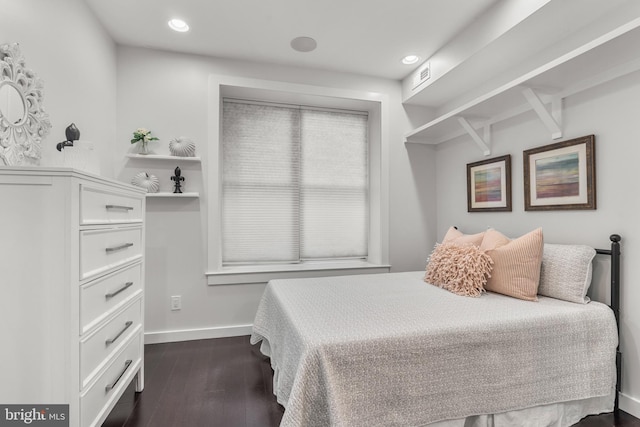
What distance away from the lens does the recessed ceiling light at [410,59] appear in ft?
9.03

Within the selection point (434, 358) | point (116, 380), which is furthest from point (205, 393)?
point (434, 358)

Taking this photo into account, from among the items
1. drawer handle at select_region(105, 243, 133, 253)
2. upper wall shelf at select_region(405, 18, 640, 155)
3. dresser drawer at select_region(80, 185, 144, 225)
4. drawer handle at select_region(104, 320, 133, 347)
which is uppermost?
upper wall shelf at select_region(405, 18, 640, 155)

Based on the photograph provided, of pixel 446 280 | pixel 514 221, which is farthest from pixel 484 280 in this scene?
pixel 514 221

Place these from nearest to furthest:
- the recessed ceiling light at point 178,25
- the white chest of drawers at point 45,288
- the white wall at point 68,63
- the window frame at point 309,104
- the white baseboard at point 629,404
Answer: the white chest of drawers at point 45,288 → the white wall at point 68,63 → the white baseboard at point 629,404 → the recessed ceiling light at point 178,25 → the window frame at point 309,104

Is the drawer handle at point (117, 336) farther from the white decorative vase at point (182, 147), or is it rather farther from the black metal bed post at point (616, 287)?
Answer: the black metal bed post at point (616, 287)

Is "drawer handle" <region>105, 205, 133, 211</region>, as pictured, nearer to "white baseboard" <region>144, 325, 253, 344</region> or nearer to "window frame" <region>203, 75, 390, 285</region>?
"window frame" <region>203, 75, 390, 285</region>

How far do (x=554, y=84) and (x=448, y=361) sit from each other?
183 cm

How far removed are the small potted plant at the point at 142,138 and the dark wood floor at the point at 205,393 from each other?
1.65 meters

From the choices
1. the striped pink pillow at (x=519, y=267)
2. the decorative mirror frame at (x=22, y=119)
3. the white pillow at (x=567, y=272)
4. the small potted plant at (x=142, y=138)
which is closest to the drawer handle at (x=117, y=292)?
the decorative mirror frame at (x=22, y=119)

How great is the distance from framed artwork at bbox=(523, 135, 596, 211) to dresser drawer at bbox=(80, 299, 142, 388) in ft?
8.75

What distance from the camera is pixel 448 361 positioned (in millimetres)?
1348

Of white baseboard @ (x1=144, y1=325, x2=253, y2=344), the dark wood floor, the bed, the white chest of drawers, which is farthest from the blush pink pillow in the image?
the white chest of drawers

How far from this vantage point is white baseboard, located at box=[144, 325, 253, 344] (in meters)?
2.60

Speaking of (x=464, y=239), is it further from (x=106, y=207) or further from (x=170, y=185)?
(x=170, y=185)
